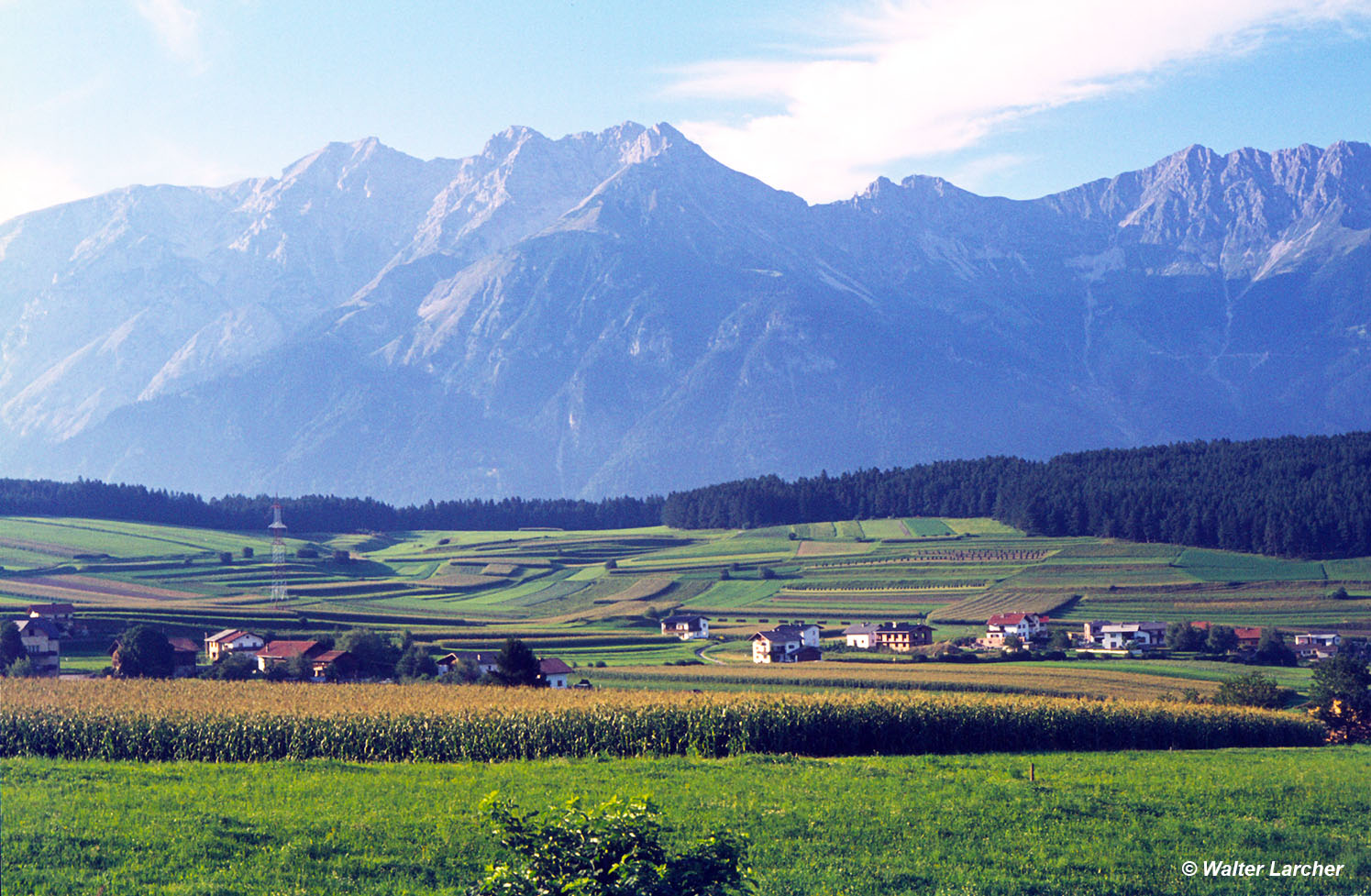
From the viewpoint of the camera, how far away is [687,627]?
379ft

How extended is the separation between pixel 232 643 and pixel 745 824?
254 ft

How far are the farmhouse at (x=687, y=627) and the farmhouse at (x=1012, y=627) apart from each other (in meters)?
29.0

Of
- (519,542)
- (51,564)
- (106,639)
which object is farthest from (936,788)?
(519,542)

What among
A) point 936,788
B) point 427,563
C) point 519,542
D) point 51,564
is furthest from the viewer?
point 519,542

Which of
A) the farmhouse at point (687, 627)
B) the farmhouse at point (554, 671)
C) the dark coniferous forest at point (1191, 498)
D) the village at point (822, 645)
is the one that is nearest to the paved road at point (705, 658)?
the village at point (822, 645)

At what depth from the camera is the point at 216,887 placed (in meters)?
17.8

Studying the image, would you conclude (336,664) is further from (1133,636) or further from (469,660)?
(1133,636)

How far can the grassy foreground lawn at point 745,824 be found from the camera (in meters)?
19.2

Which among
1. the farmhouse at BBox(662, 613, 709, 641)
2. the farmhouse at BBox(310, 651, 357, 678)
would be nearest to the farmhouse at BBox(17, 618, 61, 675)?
the farmhouse at BBox(310, 651, 357, 678)

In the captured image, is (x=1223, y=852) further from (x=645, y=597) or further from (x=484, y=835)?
(x=645, y=597)

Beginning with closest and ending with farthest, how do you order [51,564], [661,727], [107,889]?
[107,889] → [661,727] → [51,564]

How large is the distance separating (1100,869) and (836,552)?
142m

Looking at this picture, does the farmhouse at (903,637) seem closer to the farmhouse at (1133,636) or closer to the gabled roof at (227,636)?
the farmhouse at (1133,636)

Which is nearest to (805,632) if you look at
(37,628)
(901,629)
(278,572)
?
(901,629)
